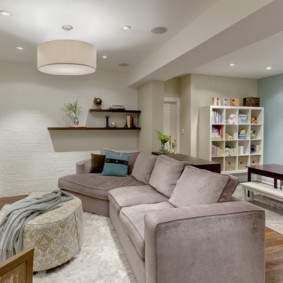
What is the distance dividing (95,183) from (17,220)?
143 cm

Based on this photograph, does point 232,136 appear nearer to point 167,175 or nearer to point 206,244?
point 167,175

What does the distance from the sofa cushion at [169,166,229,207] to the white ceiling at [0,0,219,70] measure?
172cm

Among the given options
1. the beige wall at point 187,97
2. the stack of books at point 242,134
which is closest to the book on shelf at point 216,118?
the beige wall at point 187,97

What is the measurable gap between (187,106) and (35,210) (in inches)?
160

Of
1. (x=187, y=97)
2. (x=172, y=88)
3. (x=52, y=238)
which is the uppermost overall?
(x=172, y=88)

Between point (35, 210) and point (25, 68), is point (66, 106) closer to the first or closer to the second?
point (25, 68)

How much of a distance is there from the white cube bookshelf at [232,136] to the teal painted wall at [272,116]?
263 mm

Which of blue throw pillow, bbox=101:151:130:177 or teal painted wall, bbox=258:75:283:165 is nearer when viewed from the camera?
blue throw pillow, bbox=101:151:130:177

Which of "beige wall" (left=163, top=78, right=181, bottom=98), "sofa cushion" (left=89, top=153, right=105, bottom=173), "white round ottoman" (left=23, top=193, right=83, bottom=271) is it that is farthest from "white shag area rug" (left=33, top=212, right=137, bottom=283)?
"beige wall" (left=163, top=78, right=181, bottom=98)

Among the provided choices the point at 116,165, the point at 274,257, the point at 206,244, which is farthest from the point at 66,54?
the point at 274,257

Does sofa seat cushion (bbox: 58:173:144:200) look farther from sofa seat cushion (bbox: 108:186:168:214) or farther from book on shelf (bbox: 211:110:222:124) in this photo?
book on shelf (bbox: 211:110:222:124)

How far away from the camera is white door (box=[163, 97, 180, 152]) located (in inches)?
220

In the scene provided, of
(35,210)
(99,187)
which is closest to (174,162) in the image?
(99,187)

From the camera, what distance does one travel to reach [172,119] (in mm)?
5633
